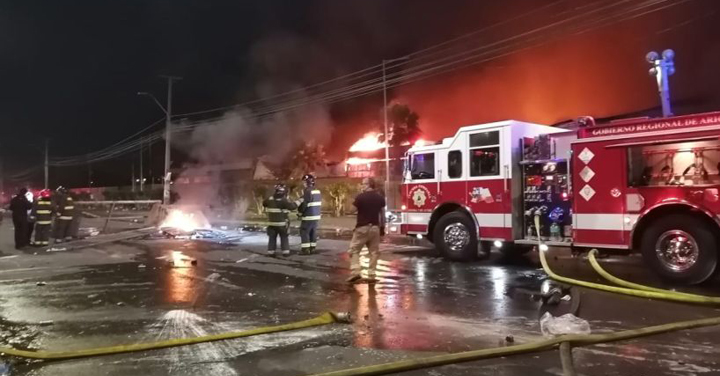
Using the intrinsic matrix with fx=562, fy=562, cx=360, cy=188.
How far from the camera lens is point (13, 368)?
14.5ft

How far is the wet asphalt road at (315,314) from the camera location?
4.41 m

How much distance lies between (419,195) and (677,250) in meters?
4.68

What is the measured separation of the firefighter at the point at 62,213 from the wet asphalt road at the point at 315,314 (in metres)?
4.41

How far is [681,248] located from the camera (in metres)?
7.71

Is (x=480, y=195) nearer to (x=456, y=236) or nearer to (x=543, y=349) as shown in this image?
(x=456, y=236)

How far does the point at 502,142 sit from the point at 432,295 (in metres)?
3.76

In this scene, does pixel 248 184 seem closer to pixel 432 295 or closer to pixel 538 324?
pixel 432 295

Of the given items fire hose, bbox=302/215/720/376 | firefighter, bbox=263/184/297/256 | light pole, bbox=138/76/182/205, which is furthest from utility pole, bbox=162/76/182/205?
fire hose, bbox=302/215/720/376

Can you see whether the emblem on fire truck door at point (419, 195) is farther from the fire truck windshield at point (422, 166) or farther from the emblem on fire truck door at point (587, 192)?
the emblem on fire truck door at point (587, 192)

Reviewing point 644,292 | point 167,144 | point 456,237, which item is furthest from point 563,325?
point 167,144

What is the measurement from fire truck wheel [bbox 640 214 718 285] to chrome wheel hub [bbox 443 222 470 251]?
10.2 ft

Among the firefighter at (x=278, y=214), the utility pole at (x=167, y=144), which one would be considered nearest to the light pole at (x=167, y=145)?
the utility pole at (x=167, y=144)

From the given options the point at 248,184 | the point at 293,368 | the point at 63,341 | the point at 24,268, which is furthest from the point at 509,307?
the point at 248,184

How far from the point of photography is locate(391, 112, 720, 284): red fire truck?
7.62 meters
